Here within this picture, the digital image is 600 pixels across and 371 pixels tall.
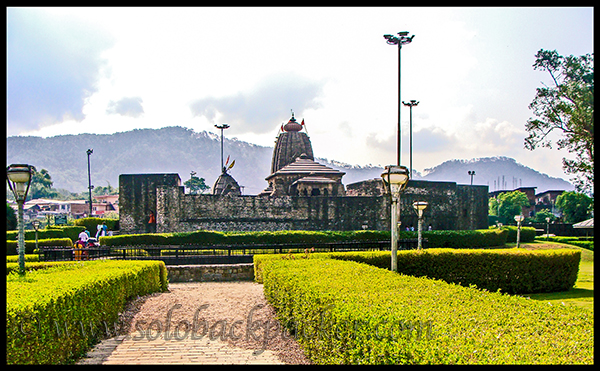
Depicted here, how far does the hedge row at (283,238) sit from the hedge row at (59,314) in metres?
17.3

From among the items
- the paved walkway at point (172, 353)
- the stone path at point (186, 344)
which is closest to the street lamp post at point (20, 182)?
the stone path at point (186, 344)

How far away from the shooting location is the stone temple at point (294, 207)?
3139 centimetres

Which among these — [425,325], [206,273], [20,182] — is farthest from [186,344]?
[206,273]

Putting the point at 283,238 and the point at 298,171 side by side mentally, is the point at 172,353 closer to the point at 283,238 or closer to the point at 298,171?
the point at 283,238

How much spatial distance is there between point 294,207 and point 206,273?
17.2 meters

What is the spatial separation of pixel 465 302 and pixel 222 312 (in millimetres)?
4583

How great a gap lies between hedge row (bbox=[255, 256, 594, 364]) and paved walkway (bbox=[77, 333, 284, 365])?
0.76m

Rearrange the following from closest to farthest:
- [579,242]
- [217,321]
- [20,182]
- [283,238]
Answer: [217,321] → [20,182] → [283,238] → [579,242]

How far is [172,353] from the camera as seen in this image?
243 inches

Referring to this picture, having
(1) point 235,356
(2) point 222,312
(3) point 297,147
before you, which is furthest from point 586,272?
(3) point 297,147

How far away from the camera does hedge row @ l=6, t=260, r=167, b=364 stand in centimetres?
493

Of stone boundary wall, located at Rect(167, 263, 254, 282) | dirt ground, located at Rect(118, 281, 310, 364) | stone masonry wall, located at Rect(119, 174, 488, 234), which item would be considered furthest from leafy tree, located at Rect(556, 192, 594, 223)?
dirt ground, located at Rect(118, 281, 310, 364)

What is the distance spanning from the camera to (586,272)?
19969mm

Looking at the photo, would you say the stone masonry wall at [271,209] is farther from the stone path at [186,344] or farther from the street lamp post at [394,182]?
the street lamp post at [394,182]
